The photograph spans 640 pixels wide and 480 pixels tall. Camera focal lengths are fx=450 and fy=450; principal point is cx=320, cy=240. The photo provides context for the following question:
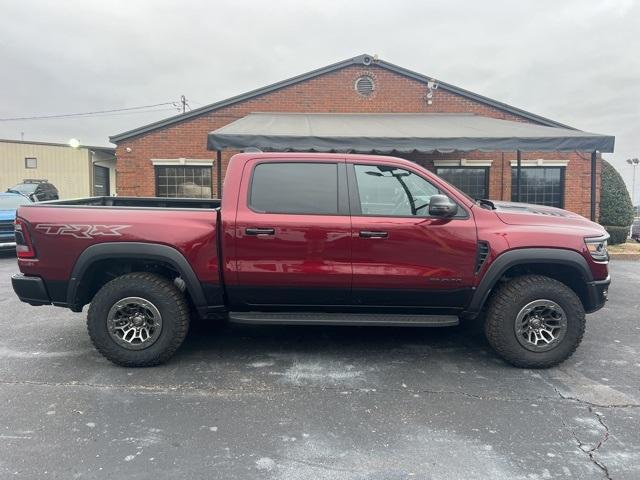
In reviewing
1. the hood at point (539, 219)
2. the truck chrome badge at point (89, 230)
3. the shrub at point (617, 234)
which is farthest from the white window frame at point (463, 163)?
the truck chrome badge at point (89, 230)

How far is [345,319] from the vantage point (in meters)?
3.92

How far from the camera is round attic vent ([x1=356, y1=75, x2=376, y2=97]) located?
14430 millimetres

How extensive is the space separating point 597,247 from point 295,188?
2673mm

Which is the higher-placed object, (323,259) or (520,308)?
(323,259)

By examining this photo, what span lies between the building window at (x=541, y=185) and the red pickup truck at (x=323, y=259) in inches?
414

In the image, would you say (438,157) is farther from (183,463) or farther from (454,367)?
(183,463)

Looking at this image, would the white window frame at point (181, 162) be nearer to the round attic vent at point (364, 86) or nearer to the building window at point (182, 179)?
the building window at point (182, 179)

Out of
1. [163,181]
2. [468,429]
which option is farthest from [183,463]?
[163,181]

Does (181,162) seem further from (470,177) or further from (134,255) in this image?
(134,255)

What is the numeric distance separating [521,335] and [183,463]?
9.49 ft

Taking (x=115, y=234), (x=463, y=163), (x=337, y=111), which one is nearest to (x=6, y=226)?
(x=115, y=234)

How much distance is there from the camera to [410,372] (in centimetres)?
390

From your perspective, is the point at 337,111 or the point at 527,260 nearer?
the point at 527,260

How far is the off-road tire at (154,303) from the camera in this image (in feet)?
12.7
